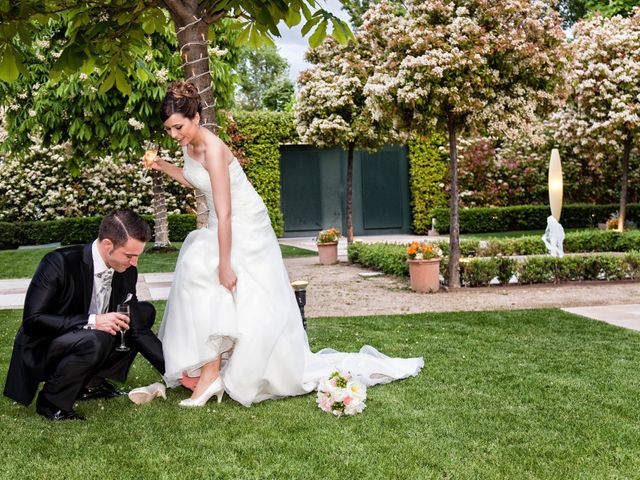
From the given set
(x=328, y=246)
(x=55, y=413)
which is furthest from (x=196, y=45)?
(x=328, y=246)

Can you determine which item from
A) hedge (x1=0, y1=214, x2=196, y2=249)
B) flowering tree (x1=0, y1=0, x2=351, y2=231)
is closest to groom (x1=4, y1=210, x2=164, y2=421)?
flowering tree (x1=0, y1=0, x2=351, y2=231)

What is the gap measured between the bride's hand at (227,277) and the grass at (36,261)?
28.5ft

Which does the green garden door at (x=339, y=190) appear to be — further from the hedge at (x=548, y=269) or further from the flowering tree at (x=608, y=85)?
the hedge at (x=548, y=269)

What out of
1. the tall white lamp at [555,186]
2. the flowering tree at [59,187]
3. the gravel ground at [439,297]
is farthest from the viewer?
the flowering tree at [59,187]

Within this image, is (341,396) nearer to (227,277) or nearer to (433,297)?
(227,277)

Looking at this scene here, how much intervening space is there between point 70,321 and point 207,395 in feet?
2.97

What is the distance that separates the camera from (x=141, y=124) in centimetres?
1213

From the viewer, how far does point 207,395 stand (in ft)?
13.9

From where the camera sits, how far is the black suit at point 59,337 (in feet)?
12.6

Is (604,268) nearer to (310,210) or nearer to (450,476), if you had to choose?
(450,476)

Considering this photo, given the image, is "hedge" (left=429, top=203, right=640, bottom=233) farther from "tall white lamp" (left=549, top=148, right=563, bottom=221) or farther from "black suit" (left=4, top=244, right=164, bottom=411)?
"black suit" (left=4, top=244, right=164, bottom=411)

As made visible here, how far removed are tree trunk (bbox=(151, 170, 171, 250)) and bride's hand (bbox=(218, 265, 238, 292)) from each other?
12507mm

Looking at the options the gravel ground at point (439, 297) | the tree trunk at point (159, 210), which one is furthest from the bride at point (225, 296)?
the tree trunk at point (159, 210)

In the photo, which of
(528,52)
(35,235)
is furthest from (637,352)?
(35,235)
